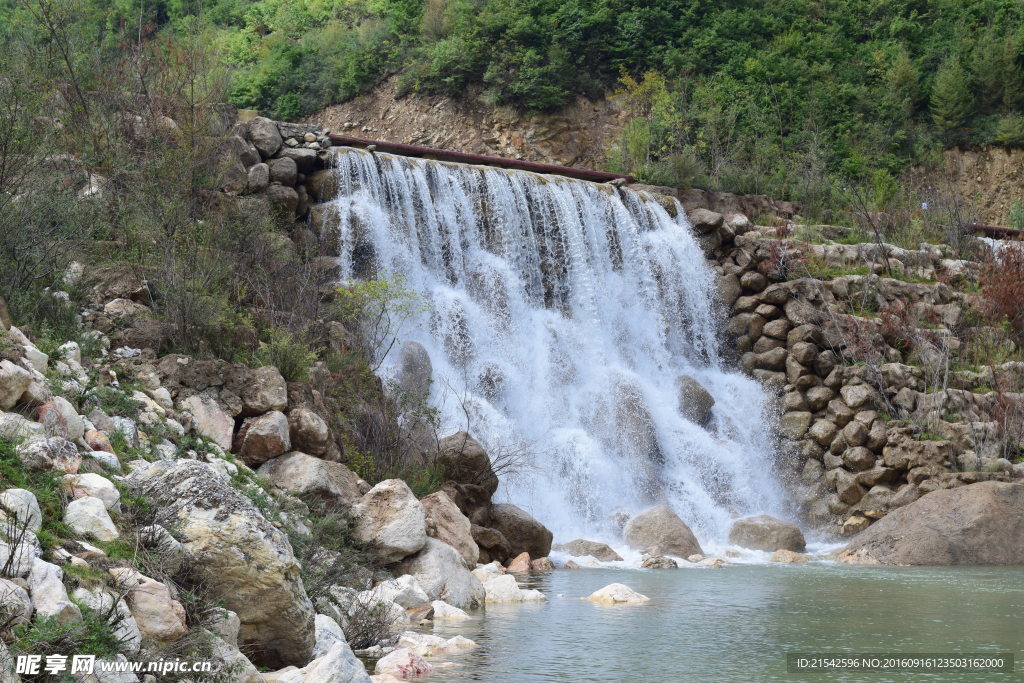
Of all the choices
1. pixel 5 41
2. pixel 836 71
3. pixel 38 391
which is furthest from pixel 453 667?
pixel 836 71

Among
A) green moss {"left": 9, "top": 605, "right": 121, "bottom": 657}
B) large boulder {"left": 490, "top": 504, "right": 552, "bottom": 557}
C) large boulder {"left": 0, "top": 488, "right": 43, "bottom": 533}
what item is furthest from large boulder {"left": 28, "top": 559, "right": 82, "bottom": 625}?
large boulder {"left": 490, "top": 504, "right": 552, "bottom": 557}

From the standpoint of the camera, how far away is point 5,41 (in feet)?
46.4

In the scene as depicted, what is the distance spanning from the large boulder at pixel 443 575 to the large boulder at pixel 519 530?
2.93 m

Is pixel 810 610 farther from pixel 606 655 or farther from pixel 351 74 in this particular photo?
pixel 351 74

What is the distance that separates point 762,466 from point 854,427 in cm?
178

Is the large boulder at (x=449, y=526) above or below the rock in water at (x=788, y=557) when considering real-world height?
above

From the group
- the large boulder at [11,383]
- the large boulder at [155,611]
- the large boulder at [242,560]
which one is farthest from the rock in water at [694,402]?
the large boulder at [155,611]

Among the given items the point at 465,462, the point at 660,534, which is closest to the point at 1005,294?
the point at 660,534

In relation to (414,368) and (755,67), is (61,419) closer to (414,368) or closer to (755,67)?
(414,368)

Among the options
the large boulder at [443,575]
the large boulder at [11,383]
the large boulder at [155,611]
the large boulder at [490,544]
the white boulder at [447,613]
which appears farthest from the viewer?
the large boulder at [490,544]

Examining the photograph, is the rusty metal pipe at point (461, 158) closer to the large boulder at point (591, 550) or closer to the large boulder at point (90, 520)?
the large boulder at point (591, 550)

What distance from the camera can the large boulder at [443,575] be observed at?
857 cm

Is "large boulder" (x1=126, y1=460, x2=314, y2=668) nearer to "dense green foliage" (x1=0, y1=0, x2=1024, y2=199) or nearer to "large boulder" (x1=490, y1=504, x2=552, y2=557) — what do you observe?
"large boulder" (x1=490, y1=504, x2=552, y2=557)

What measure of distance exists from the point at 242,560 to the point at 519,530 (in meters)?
7.22
